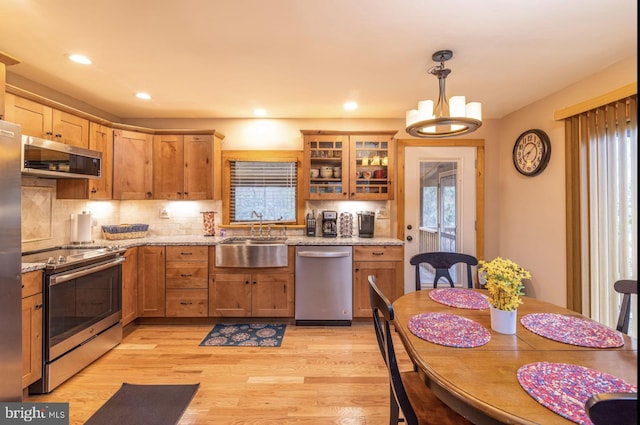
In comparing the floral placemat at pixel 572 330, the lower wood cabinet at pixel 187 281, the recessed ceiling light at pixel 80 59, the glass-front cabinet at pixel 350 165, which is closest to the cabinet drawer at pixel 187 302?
the lower wood cabinet at pixel 187 281

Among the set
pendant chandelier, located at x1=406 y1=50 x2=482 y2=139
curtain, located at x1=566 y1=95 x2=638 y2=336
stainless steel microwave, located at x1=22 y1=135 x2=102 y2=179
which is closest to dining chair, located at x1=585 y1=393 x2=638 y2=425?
pendant chandelier, located at x1=406 y1=50 x2=482 y2=139

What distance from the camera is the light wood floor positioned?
1.87 meters

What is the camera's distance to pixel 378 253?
3.23 metres

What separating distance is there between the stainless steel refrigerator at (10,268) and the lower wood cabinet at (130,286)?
1.07m

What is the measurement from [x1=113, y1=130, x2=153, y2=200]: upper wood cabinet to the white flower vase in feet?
11.9

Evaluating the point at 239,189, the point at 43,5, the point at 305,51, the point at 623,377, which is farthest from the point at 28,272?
the point at 623,377

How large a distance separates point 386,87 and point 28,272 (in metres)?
3.18

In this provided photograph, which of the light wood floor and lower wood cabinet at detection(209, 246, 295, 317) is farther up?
lower wood cabinet at detection(209, 246, 295, 317)

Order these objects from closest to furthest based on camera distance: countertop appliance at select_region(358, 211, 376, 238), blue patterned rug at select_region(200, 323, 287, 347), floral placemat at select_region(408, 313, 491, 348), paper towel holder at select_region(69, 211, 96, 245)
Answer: floral placemat at select_region(408, 313, 491, 348)
blue patterned rug at select_region(200, 323, 287, 347)
paper towel holder at select_region(69, 211, 96, 245)
countertop appliance at select_region(358, 211, 376, 238)

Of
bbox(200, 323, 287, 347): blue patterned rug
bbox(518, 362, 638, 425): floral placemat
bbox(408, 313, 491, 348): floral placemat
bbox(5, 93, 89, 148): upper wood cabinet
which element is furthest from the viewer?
bbox(200, 323, 287, 347): blue patterned rug

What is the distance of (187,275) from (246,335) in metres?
0.94

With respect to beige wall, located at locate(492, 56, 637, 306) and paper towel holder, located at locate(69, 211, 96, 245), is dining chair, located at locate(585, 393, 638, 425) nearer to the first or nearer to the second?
beige wall, located at locate(492, 56, 637, 306)

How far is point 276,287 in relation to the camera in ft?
10.6

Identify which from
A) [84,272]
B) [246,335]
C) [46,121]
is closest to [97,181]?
[46,121]
